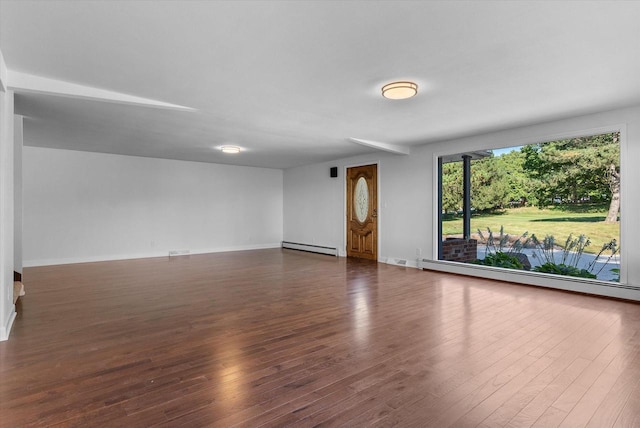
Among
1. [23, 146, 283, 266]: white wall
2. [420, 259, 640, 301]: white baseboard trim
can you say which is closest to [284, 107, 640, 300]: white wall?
[420, 259, 640, 301]: white baseboard trim

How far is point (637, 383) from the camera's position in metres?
2.10

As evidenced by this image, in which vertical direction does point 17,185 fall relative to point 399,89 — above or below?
below

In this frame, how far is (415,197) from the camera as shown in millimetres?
6520

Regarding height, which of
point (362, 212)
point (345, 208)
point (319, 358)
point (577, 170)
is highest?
point (577, 170)

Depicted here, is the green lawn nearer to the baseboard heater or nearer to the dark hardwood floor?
the dark hardwood floor

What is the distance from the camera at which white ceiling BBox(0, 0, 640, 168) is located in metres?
2.12

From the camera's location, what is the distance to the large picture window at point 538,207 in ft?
16.9

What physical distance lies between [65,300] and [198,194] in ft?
15.6

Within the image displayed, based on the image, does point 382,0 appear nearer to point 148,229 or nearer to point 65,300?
point 65,300

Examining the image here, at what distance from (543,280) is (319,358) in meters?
4.02

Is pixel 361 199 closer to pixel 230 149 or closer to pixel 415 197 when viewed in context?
pixel 415 197

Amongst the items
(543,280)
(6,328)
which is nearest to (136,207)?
(6,328)

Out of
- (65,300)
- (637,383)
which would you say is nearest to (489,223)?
(637,383)

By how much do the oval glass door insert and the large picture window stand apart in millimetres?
1697
